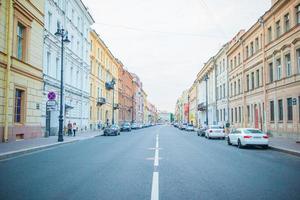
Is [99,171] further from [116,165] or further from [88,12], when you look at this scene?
[88,12]

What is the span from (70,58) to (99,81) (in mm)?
18849

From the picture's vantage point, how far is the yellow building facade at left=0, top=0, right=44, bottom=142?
20281 mm

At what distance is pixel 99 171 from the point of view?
10047 mm

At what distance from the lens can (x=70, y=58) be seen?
122 feet

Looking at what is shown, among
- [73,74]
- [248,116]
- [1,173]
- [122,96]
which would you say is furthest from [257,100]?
[122,96]

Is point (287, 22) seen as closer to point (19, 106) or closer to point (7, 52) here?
point (7, 52)

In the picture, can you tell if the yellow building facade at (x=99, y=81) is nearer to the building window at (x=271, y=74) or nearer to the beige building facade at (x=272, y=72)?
the beige building facade at (x=272, y=72)

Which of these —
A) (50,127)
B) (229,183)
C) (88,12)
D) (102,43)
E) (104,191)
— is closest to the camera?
(104,191)

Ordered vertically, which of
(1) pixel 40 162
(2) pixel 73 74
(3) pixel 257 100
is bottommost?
(1) pixel 40 162

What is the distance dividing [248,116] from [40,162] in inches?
1225

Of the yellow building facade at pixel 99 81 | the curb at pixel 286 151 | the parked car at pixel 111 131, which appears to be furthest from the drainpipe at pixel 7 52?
the yellow building facade at pixel 99 81

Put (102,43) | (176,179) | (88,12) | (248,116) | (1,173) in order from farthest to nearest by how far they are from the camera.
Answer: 1. (102,43)
2. (88,12)
3. (248,116)
4. (1,173)
5. (176,179)

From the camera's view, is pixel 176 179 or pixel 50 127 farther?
pixel 50 127

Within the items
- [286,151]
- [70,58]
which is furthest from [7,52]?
[286,151]
